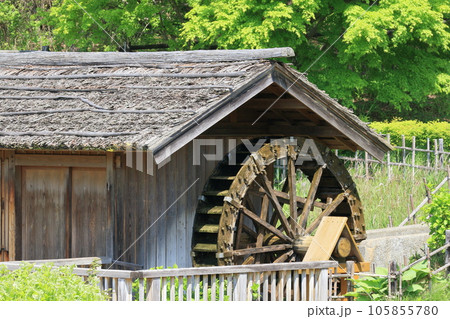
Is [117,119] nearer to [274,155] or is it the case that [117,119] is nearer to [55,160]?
[55,160]

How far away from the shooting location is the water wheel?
1067 centimetres

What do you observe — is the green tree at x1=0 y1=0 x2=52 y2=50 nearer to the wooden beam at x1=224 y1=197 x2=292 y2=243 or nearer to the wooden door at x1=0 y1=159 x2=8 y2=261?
the wooden door at x1=0 y1=159 x2=8 y2=261

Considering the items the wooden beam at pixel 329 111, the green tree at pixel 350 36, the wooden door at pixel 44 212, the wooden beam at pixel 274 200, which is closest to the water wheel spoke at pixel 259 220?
the wooden beam at pixel 274 200

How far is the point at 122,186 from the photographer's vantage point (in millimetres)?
9922

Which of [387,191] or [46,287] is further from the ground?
[387,191]

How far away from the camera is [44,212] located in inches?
412

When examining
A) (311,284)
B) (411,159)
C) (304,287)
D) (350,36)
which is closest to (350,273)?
(311,284)

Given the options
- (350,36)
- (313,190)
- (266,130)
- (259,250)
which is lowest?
(259,250)

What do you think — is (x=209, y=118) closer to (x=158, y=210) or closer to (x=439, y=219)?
(x=158, y=210)

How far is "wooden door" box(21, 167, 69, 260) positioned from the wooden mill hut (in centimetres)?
→ 1

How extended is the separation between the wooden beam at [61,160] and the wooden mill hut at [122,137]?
0.6 inches

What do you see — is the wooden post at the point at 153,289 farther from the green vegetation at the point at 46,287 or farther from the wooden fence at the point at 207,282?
the green vegetation at the point at 46,287

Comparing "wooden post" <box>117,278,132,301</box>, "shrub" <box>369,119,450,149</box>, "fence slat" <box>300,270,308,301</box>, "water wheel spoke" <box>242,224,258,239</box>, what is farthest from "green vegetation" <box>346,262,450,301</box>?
"shrub" <box>369,119,450,149</box>

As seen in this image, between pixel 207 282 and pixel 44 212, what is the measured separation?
9.28 feet
